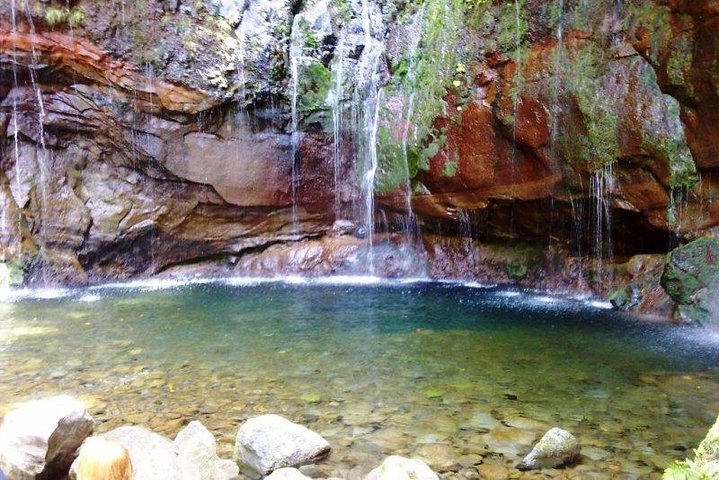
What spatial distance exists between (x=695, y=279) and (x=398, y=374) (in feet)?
16.8

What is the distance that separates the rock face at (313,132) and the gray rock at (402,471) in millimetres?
7423

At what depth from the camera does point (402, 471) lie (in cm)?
354

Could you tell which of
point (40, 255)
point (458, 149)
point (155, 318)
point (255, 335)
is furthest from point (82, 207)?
point (458, 149)

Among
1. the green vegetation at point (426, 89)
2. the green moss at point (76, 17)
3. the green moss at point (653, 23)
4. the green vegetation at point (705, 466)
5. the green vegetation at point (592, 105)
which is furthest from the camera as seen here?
the green moss at point (76, 17)

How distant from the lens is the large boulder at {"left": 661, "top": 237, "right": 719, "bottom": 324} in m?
8.15

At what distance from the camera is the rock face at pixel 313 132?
9.88 meters

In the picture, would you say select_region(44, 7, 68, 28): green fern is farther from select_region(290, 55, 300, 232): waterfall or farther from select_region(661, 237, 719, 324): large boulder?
select_region(661, 237, 719, 324): large boulder

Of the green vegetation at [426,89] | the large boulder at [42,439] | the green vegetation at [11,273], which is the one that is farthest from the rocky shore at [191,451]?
the green vegetation at [11,273]

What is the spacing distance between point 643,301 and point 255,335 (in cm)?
632

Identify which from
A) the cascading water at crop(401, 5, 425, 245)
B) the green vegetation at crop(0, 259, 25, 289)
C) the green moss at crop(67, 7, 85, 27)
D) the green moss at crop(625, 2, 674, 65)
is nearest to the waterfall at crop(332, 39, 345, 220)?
the cascading water at crop(401, 5, 425, 245)

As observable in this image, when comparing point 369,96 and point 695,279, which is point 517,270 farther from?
point 369,96

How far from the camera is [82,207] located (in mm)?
13250

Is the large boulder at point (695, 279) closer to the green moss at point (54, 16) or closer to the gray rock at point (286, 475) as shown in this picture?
the gray rock at point (286, 475)

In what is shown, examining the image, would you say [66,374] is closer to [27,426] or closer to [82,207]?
[27,426]
